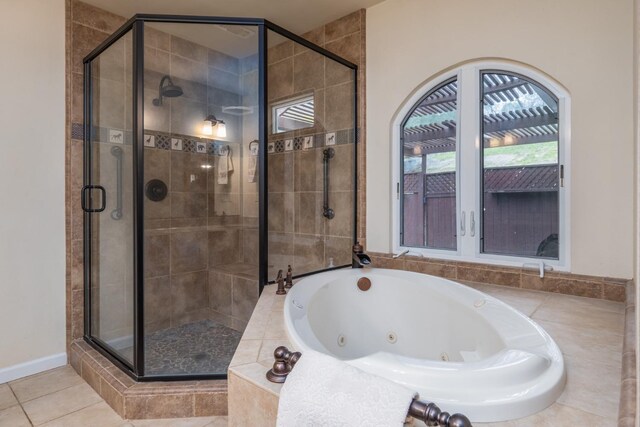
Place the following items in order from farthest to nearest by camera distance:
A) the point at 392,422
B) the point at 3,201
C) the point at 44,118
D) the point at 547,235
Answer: the point at 44,118, the point at 3,201, the point at 547,235, the point at 392,422

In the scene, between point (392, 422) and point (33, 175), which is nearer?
point (392, 422)

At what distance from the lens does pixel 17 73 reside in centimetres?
221

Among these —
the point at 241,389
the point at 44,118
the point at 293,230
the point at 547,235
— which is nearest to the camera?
the point at 241,389

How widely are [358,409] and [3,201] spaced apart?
8.42ft

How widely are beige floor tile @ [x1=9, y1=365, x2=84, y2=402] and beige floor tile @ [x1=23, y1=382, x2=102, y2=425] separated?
7 cm

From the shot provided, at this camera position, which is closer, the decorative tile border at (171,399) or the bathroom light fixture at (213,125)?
the decorative tile border at (171,399)

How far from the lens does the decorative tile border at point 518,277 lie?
1.77 metres

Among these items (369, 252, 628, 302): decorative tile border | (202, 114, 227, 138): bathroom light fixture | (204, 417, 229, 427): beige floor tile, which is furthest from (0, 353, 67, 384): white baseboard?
(369, 252, 628, 302): decorative tile border

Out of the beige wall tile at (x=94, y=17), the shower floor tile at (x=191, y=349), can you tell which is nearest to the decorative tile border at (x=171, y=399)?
the shower floor tile at (x=191, y=349)

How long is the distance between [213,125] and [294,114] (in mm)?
634

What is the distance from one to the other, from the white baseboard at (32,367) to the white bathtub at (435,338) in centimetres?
186

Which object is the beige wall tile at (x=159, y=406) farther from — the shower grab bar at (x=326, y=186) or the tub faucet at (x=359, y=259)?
the shower grab bar at (x=326, y=186)

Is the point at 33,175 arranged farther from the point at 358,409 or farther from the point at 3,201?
the point at 358,409

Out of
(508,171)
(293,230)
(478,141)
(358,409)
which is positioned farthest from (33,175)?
(508,171)
